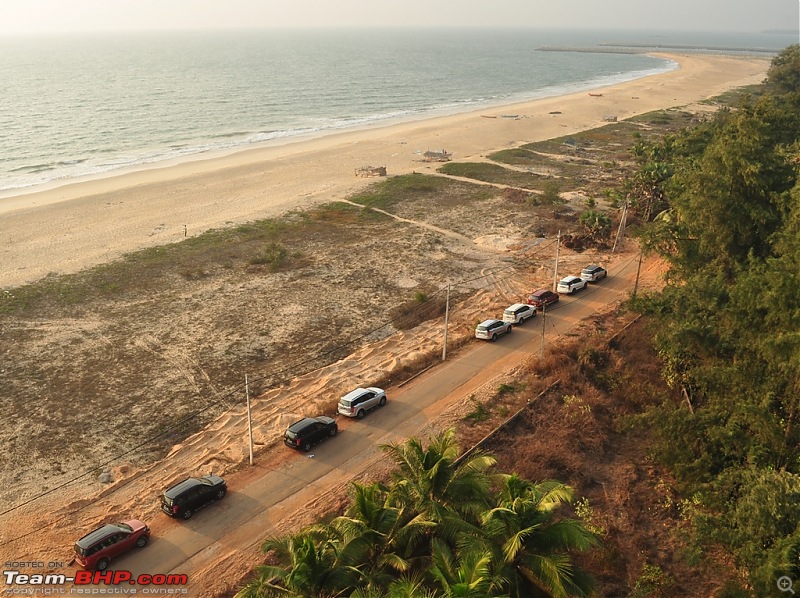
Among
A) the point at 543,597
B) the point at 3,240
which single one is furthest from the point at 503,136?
the point at 543,597

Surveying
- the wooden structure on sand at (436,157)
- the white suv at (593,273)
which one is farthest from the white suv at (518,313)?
the wooden structure on sand at (436,157)

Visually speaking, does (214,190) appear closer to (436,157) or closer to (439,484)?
(436,157)

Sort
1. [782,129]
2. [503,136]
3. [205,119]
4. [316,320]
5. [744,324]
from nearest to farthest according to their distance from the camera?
[744,324]
[316,320]
[782,129]
[503,136]
[205,119]

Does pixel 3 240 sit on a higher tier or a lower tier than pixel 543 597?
lower

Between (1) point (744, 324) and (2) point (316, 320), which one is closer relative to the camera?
(1) point (744, 324)

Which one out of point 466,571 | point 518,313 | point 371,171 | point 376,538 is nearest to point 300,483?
point 376,538

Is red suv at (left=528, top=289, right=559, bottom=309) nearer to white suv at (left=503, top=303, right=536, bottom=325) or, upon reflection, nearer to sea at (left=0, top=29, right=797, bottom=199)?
white suv at (left=503, top=303, right=536, bottom=325)

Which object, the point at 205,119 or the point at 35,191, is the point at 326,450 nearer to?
the point at 35,191

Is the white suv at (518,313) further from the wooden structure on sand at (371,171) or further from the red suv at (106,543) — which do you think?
the wooden structure on sand at (371,171)

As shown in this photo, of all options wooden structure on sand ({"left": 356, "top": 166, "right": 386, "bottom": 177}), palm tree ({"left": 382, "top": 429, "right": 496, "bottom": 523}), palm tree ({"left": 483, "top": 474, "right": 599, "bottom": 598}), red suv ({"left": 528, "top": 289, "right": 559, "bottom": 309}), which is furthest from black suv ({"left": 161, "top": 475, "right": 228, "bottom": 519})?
wooden structure on sand ({"left": 356, "top": 166, "right": 386, "bottom": 177})
